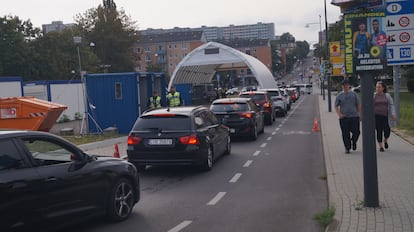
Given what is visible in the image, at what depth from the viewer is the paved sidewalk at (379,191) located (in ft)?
21.4

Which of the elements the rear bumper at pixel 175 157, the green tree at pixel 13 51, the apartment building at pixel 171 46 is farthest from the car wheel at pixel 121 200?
the apartment building at pixel 171 46

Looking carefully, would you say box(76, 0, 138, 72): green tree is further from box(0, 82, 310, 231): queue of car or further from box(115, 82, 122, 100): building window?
box(0, 82, 310, 231): queue of car

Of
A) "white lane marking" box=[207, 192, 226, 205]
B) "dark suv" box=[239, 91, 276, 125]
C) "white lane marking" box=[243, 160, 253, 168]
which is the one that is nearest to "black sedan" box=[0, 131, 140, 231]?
"white lane marking" box=[207, 192, 226, 205]

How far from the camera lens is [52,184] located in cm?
629

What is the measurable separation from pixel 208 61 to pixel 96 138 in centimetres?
3117

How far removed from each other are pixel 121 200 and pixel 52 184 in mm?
1533

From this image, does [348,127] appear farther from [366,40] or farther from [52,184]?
[52,184]

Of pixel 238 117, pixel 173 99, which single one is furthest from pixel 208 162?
pixel 173 99

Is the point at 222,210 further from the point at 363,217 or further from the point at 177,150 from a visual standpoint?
the point at 177,150

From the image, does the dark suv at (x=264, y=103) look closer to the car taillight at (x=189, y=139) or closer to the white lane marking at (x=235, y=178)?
the white lane marking at (x=235, y=178)

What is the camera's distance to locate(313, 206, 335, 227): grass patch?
689cm

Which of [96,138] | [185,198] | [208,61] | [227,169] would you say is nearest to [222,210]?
[185,198]

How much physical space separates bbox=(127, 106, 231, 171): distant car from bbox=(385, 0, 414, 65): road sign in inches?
218

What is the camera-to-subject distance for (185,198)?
9.15 m
